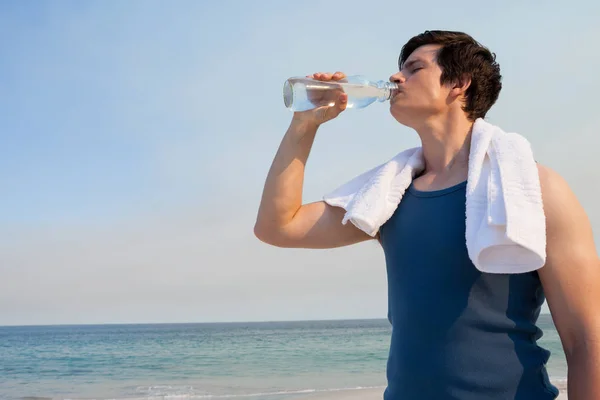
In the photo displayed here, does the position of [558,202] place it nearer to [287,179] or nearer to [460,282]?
[460,282]

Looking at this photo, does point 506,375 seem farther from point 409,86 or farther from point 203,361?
point 203,361

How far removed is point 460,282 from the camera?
1651 millimetres

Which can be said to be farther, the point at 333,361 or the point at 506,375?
the point at 333,361

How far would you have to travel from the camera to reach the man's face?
194 centimetres

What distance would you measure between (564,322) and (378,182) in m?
0.65

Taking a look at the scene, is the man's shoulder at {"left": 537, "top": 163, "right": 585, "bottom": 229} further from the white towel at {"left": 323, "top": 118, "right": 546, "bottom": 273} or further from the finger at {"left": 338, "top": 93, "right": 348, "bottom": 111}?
the finger at {"left": 338, "top": 93, "right": 348, "bottom": 111}

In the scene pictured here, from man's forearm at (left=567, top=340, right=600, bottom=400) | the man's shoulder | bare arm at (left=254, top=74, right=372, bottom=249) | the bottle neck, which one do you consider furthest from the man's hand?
man's forearm at (left=567, top=340, right=600, bottom=400)

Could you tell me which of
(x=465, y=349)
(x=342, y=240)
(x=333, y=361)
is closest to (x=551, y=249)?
(x=465, y=349)

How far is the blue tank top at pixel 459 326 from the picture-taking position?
5.26 feet

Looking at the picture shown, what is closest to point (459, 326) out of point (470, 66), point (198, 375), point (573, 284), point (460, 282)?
point (460, 282)

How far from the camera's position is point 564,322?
157 cm

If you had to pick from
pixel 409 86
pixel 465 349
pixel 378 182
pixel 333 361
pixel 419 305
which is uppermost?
pixel 409 86

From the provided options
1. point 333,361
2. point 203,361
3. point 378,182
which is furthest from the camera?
point 203,361

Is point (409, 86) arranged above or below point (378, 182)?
above
